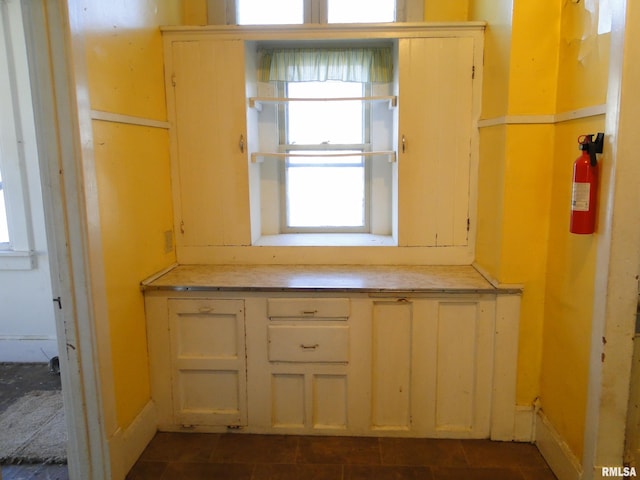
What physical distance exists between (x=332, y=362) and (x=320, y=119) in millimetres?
1607

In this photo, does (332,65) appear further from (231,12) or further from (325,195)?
(325,195)

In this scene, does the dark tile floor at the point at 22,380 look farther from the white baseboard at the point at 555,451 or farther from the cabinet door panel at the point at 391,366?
the white baseboard at the point at 555,451

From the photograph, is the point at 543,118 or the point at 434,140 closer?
the point at 543,118

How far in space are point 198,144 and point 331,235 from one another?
1037 mm

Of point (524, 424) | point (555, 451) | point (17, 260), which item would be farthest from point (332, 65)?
point (17, 260)

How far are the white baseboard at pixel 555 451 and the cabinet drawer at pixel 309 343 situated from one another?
3.26ft

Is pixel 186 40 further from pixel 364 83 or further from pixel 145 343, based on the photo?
pixel 145 343

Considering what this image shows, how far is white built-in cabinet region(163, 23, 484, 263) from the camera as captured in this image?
2457mm

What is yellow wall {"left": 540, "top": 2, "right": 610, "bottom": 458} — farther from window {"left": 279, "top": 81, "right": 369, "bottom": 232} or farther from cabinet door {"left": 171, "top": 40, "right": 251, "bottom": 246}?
cabinet door {"left": 171, "top": 40, "right": 251, "bottom": 246}

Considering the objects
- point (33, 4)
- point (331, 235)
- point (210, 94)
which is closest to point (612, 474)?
point (331, 235)

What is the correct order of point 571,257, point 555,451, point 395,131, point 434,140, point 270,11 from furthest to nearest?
point 270,11 < point 395,131 < point 434,140 < point 555,451 < point 571,257

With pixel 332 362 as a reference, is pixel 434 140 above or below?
above

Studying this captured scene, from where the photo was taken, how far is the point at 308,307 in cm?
223

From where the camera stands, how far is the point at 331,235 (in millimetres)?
3016
